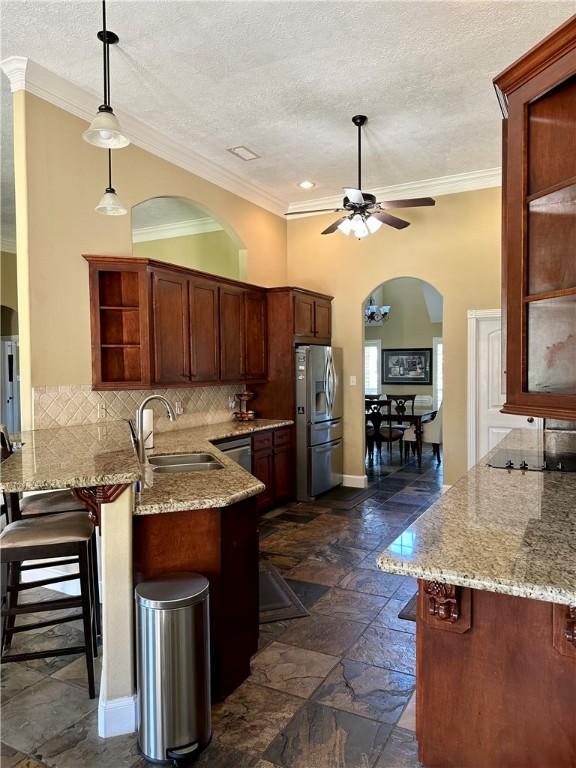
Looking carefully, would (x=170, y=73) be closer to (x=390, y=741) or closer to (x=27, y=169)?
(x=27, y=169)

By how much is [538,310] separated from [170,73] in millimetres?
3050

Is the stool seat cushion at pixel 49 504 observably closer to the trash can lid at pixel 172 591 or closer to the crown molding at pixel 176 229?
the trash can lid at pixel 172 591

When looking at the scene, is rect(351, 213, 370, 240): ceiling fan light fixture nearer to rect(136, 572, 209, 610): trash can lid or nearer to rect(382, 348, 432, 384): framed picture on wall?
rect(136, 572, 209, 610): trash can lid

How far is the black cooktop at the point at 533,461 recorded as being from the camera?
8.54 ft

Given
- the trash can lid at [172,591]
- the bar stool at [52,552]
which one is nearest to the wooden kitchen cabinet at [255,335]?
the bar stool at [52,552]

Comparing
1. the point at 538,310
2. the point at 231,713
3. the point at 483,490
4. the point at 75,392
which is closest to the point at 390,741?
the point at 231,713

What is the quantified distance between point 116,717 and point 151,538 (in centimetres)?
70

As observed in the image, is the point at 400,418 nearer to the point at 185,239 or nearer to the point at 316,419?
the point at 316,419

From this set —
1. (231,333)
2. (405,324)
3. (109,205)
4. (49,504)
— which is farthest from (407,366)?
(49,504)

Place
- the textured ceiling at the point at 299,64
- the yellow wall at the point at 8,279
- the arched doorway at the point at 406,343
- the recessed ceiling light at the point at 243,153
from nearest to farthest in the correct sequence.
Answer: the textured ceiling at the point at 299,64, the recessed ceiling light at the point at 243,153, the yellow wall at the point at 8,279, the arched doorway at the point at 406,343

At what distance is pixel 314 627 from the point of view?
2969 millimetres

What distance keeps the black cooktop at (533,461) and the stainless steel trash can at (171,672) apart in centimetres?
168

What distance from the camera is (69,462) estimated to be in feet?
7.54

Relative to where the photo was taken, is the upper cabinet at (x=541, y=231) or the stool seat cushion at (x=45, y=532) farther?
the stool seat cushion at (x=45, y=532)
